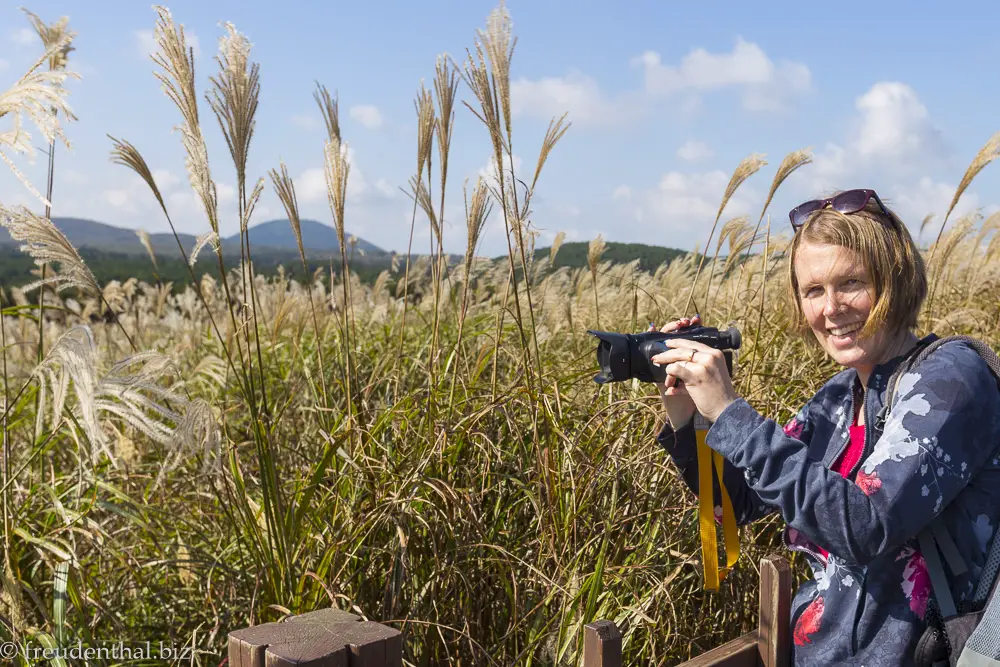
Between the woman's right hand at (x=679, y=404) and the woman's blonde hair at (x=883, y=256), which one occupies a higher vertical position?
the woman's blonde hair at (x=883, y=256)

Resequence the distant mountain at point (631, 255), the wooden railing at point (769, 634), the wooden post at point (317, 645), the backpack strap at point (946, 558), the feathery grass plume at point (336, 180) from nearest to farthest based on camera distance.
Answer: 1. the wooden post at point (317, 645)
2. the backpack strap at point (946, 558)
3. the wooden railing at point (769, 634)
4. the feathery grass plume at point (336, 180)
5. the distant mountain at point (631, 255)

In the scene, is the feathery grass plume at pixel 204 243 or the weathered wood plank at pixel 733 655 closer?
the weathered wood plank at pixel 733 655

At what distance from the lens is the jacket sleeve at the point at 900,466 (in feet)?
4.18

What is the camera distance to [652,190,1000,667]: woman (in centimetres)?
128

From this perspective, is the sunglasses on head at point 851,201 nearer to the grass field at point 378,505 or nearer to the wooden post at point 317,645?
the grass field at point 378,505

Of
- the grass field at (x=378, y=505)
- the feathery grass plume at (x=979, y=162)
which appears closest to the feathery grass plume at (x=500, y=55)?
the grass field at (x=378, y=505)

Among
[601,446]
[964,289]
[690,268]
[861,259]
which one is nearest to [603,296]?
[690,268]

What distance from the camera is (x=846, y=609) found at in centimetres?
150

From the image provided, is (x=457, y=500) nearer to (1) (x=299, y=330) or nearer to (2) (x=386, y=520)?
(2) (x=386, y=520)

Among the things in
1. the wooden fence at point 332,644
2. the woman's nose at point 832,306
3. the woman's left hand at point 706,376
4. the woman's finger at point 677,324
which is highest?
the woman's nose at point 832,306

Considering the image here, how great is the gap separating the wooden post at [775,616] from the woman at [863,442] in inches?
1.7

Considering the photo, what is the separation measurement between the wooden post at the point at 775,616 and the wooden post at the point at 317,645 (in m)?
0.87

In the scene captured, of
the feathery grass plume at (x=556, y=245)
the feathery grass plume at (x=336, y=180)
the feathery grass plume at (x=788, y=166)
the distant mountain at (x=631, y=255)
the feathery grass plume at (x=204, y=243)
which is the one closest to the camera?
the feathery grass plume at (x=204, y=243)

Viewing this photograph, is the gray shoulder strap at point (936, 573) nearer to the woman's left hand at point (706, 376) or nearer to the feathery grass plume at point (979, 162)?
the woman's left hand at point (706, 376)
